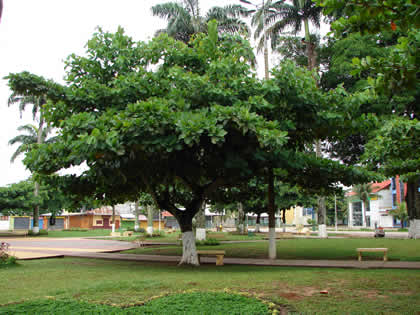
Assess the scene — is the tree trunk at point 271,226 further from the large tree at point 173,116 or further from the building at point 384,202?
the building at point 384,202

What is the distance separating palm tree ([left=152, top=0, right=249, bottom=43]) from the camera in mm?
25953

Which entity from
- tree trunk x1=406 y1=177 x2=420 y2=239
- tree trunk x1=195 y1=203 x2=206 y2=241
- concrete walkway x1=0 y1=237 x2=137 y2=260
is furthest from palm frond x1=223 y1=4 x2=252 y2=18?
concrete walkway x1=0 y1=237 x2=137 y2=260

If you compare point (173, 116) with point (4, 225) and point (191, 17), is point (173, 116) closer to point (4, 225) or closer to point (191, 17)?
point (191, 17)

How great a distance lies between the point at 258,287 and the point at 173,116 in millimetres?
4757

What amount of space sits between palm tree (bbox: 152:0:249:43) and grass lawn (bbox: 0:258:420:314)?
18367 mm

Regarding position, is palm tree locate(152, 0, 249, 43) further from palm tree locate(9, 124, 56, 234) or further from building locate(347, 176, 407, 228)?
building locate(347, 176, 407, 228)

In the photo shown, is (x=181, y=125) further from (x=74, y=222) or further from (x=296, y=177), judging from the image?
(x=74, y=222)

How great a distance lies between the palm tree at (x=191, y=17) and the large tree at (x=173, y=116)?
40.5 ft

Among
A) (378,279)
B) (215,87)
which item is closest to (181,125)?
(215,87)

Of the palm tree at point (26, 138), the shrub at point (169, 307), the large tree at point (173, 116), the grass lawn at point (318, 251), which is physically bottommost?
the grass lawn at point (318, 251)

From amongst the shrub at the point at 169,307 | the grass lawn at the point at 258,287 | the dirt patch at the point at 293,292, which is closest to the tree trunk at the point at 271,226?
the grass lawn at the point at 258,287

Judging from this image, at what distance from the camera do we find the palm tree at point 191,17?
2595 cm

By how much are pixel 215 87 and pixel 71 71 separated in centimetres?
550

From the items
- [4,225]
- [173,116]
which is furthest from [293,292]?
[4,225]
